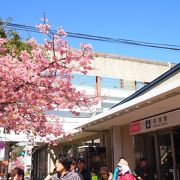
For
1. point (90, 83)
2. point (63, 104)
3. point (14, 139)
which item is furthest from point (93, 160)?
point (90, 83)

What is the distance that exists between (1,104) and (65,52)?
1.70 meters

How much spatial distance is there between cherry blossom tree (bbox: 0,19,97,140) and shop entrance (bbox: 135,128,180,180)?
330 centimetres

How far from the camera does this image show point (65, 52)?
6.80 m

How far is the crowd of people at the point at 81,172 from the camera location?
165 inches

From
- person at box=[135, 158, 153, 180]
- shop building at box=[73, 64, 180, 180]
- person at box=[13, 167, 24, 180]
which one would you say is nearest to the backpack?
shop building at box=[73, 64, 180, 180]

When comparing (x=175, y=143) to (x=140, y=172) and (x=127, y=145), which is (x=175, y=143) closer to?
(x=140, y=172)

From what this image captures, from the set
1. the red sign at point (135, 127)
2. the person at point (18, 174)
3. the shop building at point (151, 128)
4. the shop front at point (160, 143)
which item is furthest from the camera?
the red sign at point (135, 127)

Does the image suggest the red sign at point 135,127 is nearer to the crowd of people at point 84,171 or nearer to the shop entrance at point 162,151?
the shop entrance at point 162,151

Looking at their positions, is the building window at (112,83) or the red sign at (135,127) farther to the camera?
the building window at (112,83)

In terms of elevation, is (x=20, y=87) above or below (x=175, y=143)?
above

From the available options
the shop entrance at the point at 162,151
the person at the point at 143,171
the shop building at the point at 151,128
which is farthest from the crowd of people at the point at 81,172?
the shop building at the point at 151,128

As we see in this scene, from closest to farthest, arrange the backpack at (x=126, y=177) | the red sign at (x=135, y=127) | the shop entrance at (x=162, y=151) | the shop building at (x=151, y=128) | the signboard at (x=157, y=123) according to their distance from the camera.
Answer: the backpack at (x=126, y=177), the shop building at (x=151, y=128), the signboard at (x=157, y=123), the shop entrance at (x=162, y=151), the red sign at (x=135, y=127)

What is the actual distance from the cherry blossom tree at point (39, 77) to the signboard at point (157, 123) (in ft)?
8.26

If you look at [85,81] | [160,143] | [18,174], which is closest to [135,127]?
[160,143]
